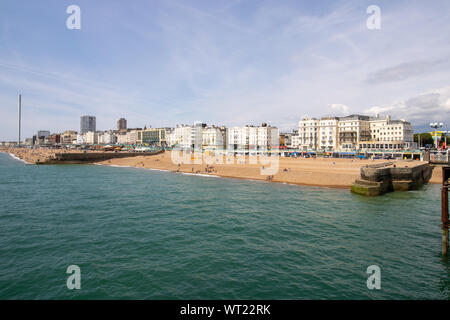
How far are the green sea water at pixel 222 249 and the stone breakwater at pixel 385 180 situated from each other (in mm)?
4708

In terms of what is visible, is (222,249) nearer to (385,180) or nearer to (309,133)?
(385,180)

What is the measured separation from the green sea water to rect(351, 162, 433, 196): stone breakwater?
4.71 meters

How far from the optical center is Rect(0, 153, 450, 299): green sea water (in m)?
11.3

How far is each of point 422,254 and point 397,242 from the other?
187cm

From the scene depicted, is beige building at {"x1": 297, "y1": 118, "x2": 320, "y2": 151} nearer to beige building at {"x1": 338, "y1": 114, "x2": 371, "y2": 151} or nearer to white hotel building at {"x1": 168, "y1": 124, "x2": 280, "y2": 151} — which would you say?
beige building at {"x1": 338, "y1": 114, "x2": 371, "y2": 151}

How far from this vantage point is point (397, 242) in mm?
16500

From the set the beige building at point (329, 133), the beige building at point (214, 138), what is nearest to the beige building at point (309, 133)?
the beige building at point (329, 133)

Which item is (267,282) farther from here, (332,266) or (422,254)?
(422,254)

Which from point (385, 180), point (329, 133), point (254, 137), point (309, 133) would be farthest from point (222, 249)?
point (254, 137)

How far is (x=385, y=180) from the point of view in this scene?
112 ft

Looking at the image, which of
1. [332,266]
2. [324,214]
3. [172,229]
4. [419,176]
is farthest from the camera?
[419,176]

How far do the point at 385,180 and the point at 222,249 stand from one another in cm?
2910

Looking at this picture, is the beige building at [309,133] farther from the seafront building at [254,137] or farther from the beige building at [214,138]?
the beige building at [214,138]
